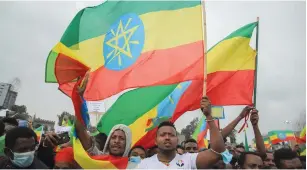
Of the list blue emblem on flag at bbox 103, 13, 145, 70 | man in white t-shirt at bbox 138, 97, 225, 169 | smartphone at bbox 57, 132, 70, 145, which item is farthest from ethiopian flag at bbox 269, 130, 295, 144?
smartphone at bbox 57, 132, 70, 145

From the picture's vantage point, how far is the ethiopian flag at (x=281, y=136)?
493 inches

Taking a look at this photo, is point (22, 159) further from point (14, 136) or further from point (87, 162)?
point (87, 162)

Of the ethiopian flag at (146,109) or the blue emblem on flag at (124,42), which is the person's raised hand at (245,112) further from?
the blue emblem on flag at (124,42)

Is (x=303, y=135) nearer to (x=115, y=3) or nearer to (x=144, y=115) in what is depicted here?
(x=144, y=115)

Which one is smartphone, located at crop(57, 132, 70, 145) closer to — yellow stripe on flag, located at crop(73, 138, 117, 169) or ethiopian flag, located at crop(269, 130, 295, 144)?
yellow stripe on flag, located at crop(73, 138, 117, 169)

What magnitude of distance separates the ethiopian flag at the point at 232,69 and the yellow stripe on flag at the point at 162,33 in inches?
39.3

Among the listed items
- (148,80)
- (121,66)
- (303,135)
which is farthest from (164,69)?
(303,135)

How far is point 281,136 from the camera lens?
12727 mm

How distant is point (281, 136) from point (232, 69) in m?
8.26

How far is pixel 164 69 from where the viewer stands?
16.7ft

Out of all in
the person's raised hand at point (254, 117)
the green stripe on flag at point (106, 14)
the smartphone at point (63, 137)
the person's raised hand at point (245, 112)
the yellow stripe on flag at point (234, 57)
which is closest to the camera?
the smartphone at point (63, 137)

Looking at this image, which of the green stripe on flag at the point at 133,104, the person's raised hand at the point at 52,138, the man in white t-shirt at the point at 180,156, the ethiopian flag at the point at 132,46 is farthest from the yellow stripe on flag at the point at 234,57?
the person's raised hand at the point at 52,138

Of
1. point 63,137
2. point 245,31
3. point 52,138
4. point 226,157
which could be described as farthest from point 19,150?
point 245,31

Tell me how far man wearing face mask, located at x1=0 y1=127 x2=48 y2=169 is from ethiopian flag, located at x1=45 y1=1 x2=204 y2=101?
144 cm
